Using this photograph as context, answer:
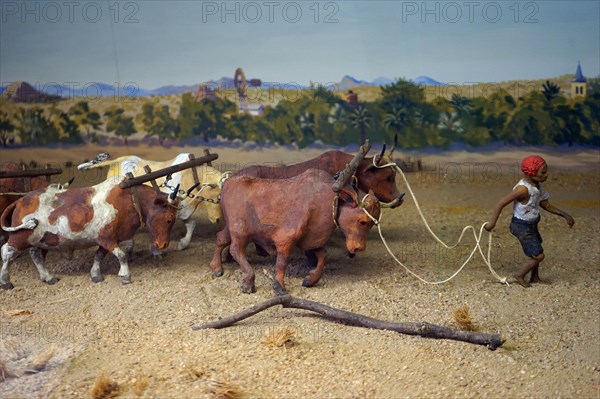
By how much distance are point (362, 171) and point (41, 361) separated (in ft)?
14.1

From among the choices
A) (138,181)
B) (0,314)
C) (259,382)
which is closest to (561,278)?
(259,382)

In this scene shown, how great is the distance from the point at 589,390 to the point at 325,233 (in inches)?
121

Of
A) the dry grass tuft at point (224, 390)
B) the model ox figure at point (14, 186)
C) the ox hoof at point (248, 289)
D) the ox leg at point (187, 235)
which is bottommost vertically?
the dry grass tuft at point (224, 390)

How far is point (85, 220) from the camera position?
8.30 meters

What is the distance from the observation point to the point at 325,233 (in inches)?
320

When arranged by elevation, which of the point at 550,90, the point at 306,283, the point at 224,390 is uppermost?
the point at 550,90

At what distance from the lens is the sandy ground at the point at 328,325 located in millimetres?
6137

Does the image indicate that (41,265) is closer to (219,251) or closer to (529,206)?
(219,251)

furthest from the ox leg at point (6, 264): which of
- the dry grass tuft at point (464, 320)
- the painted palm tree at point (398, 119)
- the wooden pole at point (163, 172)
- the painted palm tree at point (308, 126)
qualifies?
the painted palm tree at point (398, 119)

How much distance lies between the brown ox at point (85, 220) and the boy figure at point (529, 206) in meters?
3.53

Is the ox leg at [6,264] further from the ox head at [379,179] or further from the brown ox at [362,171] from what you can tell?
the ox head at [379,179]

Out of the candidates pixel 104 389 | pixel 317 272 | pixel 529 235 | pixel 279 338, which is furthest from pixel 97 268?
pixel 529 235

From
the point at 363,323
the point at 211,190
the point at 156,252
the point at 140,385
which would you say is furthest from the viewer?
the point at 211,190

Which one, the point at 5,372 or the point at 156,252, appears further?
the point at 156,252
